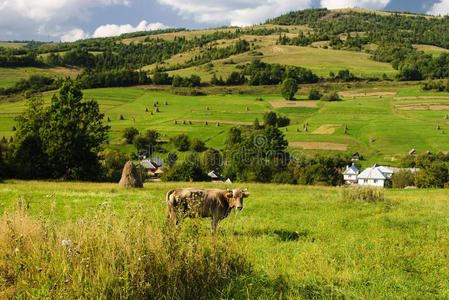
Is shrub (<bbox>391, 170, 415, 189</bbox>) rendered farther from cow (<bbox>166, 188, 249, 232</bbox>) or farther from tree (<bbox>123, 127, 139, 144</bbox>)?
cow (<bbox>166, 188, 249, 232</bbox>)

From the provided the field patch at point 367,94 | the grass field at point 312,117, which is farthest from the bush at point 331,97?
the field patch at point 367,94

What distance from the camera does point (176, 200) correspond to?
36.2ft

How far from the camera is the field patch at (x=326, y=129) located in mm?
114750

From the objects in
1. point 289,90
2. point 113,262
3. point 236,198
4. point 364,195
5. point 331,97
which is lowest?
point 364,195

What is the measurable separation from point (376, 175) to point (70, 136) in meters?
87.0

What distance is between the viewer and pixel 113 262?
17.8ft

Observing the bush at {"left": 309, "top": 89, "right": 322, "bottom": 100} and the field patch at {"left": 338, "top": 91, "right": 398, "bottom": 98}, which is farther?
the bush at {"left": 309, "top": 89, "right": 322, "bottom": 100}

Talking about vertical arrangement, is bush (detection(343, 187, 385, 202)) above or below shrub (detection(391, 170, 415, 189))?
above

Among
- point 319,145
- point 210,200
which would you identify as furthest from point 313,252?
point 319,145

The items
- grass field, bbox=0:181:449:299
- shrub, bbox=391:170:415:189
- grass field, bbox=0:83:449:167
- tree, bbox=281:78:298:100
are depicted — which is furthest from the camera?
tree, bbox=281:78:298:100

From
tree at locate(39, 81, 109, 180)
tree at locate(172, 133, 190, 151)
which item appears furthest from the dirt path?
tree at locate(39, 81, 109, 180)

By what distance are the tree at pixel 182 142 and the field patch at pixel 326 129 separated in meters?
44.6

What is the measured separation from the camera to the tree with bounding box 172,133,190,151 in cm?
10719

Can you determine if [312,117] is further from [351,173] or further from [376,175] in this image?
[376,175]
